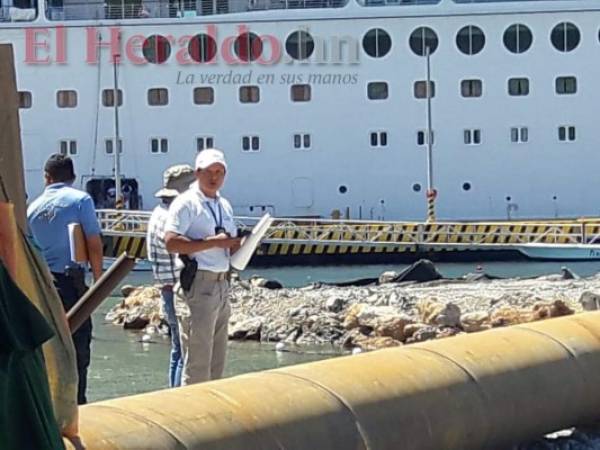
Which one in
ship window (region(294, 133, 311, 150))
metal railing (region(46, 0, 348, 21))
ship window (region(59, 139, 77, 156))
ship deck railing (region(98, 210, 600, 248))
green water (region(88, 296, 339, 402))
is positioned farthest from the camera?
metal railing (region(46, 0, 348, 21))

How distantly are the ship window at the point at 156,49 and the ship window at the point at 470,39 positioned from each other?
6.15m

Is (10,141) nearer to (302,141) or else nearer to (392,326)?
(392,326)

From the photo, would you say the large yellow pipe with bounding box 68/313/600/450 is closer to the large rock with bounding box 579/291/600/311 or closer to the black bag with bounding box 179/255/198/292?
the black bag with bounding box 179/255/198/292

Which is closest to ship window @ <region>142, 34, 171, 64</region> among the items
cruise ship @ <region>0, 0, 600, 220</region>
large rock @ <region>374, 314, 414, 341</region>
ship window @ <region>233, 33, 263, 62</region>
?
cruise ship @ <region>0, 0, 600, 220</region>

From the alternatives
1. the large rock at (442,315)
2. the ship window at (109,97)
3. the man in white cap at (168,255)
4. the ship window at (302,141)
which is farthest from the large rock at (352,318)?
the ship window at (109,97)

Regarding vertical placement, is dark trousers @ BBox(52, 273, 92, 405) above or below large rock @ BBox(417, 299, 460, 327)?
above

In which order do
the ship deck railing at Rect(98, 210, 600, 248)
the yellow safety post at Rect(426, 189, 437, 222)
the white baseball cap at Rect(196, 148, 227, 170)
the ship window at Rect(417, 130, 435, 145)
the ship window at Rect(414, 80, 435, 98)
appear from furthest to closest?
the ship window at Rect(414, 80, 435, 98) < the ship window at Rect(417, 130, 435, 145) < the yellow safety post at Rect(426, 189, 437, 222) < the ship deck railing at Rect(98, 210, 600, 248) < the white baseball cap at Rect(196, 148, 227, 170)

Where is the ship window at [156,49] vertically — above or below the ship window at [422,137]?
above

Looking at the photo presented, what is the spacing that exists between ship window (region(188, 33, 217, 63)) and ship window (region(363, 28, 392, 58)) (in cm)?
322

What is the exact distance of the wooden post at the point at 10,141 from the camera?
2.60 metres

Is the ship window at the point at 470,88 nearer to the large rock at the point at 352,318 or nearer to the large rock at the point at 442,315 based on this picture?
the large rock at the point at 352,318

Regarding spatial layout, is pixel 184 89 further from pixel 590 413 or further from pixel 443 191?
pixel 590 413

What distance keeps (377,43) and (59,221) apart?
23.4m

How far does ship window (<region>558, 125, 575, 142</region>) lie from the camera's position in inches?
→ 1102
